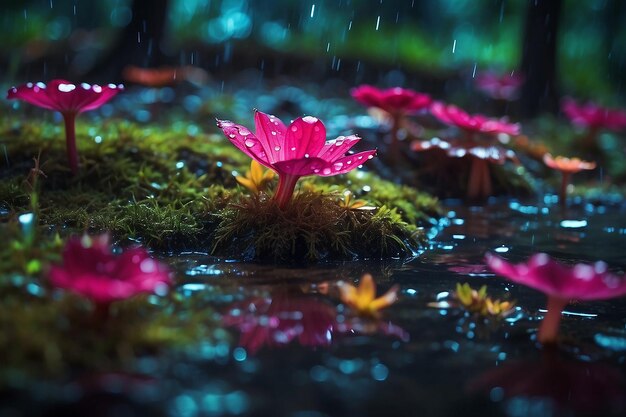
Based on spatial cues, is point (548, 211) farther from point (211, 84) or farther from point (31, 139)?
point (211, 84)

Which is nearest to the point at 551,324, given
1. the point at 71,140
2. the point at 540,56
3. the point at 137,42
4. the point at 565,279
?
the point at 565,279

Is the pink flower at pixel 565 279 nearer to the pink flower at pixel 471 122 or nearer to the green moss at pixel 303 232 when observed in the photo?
the green moss at pixel 303 232

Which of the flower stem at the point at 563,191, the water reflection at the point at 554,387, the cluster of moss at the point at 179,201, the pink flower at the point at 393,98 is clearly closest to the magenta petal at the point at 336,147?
the cluster of moss at the point at 179,201

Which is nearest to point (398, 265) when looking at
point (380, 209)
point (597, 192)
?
point (380, 209)

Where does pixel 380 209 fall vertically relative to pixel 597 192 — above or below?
above

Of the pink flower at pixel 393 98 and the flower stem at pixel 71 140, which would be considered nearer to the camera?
the flower stem at pixel 71 140

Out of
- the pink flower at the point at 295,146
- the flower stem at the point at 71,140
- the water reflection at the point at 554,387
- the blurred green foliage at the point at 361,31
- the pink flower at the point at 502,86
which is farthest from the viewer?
the blurred green foliage at the point at 361,31

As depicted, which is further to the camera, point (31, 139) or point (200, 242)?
point (31, 139)

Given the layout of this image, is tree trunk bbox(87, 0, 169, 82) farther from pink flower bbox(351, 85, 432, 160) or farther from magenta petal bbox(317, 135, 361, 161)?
magenta petal bbox(317, 135, 361, 161)

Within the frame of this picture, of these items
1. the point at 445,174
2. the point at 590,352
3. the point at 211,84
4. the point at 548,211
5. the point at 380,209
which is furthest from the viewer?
the point at 211,84
